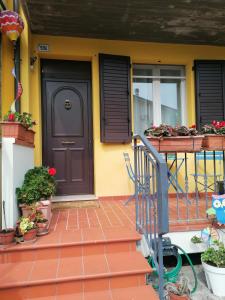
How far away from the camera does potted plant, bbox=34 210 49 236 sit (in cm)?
247

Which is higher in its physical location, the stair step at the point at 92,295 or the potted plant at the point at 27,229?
the potted plant at the point at 27,229

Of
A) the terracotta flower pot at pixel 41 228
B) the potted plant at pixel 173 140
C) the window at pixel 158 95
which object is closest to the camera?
the terracotta flower pot at pixel 41 228

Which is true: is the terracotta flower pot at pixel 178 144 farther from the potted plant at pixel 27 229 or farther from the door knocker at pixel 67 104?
the door knocker at pixel 67 104

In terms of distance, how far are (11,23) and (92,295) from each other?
3.16 metres

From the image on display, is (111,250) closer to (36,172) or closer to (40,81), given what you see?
(36,172)

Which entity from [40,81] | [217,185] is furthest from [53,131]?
[217,185]

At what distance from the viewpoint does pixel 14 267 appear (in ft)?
6.92

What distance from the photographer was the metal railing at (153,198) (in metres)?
1.86

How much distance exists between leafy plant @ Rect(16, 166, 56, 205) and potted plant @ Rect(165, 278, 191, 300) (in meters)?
1.52

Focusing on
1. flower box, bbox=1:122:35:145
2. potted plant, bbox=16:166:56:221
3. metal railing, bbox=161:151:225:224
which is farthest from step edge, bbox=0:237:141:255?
flower box, bbox=1:122:35:145

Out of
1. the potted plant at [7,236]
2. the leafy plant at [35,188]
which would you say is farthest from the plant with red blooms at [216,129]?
the potted plant at [7,236]

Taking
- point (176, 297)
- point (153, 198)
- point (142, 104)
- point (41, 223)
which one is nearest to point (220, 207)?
point (153, 198)

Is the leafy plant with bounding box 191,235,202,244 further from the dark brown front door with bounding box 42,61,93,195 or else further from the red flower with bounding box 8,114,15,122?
the red flower with bounding box 8,114,15,122

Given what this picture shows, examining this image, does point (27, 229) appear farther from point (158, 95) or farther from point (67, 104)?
point (158, 95)
